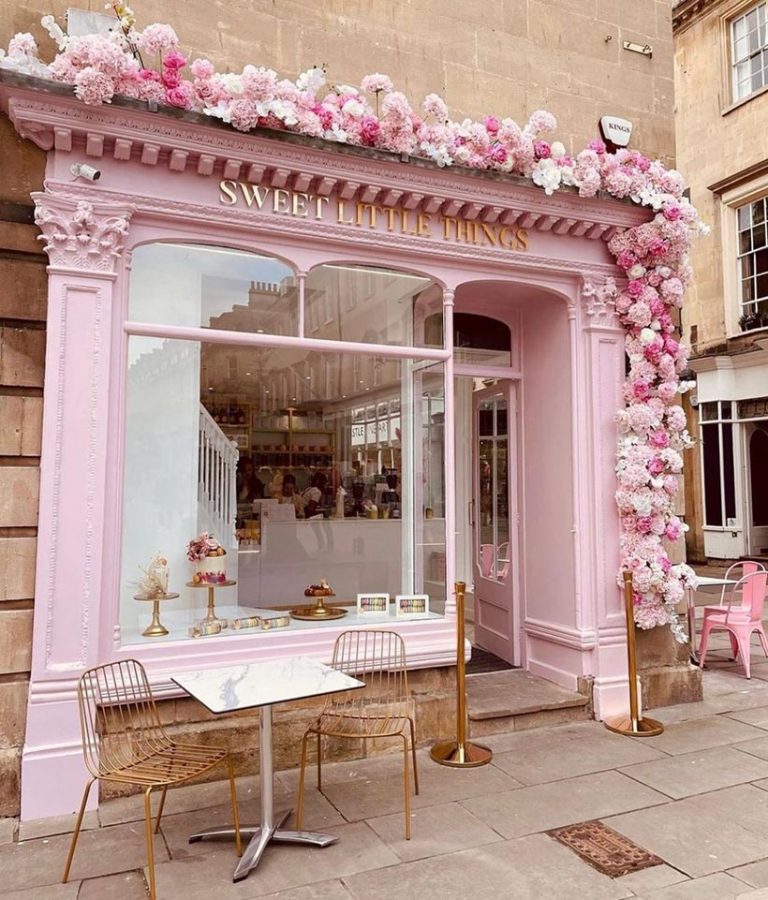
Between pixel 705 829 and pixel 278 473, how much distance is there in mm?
4320

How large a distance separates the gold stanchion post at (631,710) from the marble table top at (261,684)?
287 cm

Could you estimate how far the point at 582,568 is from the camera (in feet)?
20.2

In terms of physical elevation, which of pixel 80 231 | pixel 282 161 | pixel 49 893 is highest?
pixel 282 161

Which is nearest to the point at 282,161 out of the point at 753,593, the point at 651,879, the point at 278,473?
the point at 278,473

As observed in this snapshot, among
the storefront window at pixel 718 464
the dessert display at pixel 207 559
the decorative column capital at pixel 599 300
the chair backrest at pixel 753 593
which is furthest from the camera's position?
the storefront window at pixel 718 464

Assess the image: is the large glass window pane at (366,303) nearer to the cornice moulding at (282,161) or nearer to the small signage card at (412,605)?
the cornice moulding at (282,161)

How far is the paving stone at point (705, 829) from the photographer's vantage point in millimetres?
3652

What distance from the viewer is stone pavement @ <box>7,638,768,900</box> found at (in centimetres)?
339

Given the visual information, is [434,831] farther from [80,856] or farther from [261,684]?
[80,856]

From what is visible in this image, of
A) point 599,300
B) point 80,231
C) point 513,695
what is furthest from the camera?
point 599,300

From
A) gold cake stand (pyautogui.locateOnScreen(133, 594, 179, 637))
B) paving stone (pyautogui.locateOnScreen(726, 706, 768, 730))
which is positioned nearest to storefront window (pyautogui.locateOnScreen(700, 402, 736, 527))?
paving stone (pyautogui.locateOnScreen(726, 706, 768, 730))

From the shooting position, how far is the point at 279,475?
Answer: 662 centimetres

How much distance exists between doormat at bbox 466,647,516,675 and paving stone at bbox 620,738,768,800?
2.00m

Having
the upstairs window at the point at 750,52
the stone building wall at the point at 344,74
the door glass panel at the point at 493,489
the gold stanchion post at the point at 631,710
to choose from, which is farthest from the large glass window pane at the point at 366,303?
the upstairs window at the point at 750,52
